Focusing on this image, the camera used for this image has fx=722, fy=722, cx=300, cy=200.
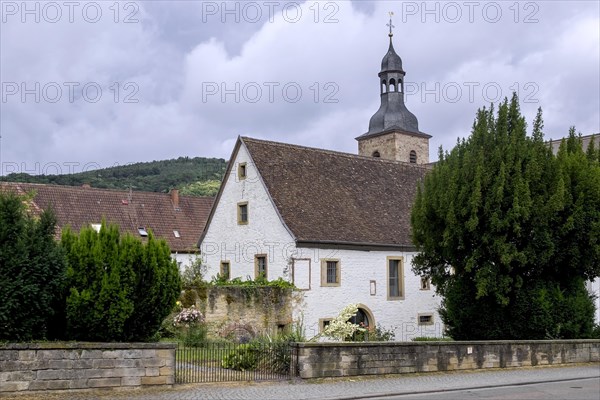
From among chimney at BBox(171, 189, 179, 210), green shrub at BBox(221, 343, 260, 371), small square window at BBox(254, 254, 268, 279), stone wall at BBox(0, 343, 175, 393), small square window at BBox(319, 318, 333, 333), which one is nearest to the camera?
stone wall at BBox(0, 343, 175, 393)

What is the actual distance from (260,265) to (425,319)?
787cm

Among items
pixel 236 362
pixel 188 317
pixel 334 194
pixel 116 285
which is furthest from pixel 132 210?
pixel 116 285

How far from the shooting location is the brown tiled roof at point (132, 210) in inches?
1650

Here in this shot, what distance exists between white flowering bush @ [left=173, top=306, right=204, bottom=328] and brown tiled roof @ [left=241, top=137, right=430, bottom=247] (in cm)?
609

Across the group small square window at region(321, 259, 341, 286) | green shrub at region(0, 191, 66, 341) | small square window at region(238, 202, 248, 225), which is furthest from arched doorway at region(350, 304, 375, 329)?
green shrub at region(0, 191, 66, 341)

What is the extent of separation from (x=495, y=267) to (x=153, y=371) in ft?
36.6

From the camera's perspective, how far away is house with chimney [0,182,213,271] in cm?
4186

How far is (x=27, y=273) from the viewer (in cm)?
1267

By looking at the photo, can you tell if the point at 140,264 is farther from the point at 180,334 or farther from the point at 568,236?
the point at 568,236

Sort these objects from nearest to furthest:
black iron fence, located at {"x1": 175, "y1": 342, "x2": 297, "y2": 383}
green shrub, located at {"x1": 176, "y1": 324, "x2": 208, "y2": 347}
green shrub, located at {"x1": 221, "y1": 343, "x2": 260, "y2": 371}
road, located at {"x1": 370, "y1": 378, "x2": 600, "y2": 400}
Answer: road, located at {"x1": 370, "y1": 378, "x2": 600, "y2": 400} < black iron fence, located at {"x1": 175, "y1": 342, "x2": 297, "y2": 383} < green shrub, located at {"x1": 221, "y1": 343, "x2": 260, "y2": 371} < green shrub, located at {"x1": 176, "y1": 324, "x2": 208, "y2": 347}

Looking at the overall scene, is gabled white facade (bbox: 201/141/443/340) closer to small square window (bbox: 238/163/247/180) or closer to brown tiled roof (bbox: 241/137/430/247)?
small square window (bbox: 238/163/247/180)

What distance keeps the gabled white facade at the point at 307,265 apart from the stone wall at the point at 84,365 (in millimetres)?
14696

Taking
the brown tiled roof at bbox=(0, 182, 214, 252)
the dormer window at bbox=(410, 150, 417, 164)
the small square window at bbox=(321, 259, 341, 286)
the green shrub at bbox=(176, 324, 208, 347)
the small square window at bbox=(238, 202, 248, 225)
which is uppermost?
the dormer window at bbox=(410, 150, 417, 164)

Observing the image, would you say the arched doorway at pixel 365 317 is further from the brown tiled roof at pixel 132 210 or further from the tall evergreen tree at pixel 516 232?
the brown tiled roof at pixel 132 210
